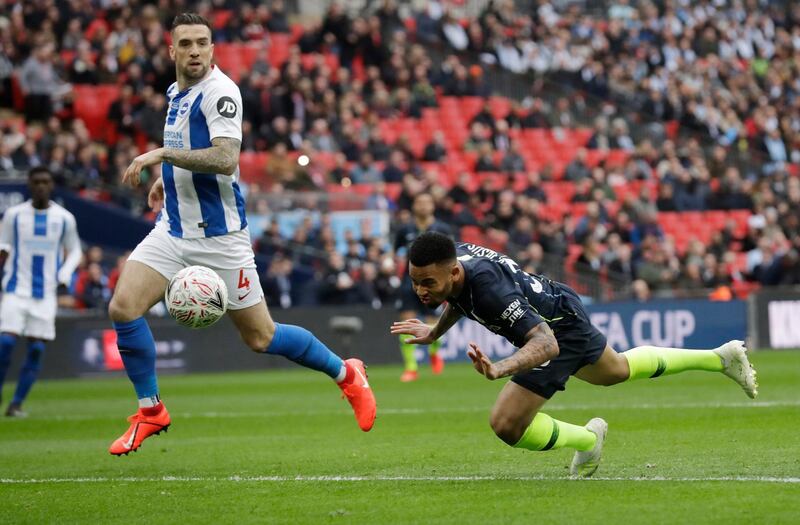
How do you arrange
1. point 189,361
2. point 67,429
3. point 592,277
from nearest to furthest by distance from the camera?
point 67,429
point 189,361
point 592,277

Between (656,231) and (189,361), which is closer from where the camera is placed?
(189,361)

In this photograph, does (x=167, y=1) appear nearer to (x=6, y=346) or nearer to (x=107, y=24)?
(x=107, y=24)

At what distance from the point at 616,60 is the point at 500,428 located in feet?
93.1

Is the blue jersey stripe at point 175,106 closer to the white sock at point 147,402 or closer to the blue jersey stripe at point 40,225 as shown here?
the white sock at point 147,402

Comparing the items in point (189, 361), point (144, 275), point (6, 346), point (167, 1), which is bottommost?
point (189, 361)

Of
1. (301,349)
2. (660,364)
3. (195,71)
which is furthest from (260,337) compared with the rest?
(660,364)

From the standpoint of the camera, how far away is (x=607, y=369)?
8297 mm

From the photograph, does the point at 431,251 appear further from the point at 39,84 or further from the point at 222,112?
the point at 39,84

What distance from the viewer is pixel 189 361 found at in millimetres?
21797

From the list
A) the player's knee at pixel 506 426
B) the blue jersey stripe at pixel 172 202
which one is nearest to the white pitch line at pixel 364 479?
the player's knee at pixel 506 426

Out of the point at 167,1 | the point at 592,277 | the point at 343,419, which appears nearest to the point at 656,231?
the point at 592,277

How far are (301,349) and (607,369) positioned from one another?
1.99m

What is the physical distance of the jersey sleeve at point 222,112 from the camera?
855 centimetres

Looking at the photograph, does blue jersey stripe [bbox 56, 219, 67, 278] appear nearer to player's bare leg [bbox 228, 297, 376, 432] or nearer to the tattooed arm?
player's bare leg [bbox 228, 297, 376, 432]
